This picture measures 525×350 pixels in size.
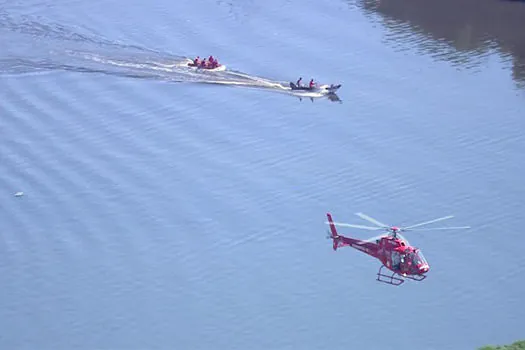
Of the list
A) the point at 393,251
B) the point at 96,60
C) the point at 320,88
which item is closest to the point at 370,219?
the point at 393,251

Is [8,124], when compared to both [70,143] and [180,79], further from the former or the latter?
[180,79]

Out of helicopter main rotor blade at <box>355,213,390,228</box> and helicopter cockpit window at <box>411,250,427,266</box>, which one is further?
helicopter main rotor blade at <box>355,213,390,228</box>

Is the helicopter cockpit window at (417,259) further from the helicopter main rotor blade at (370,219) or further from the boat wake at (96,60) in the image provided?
the boat wake at (96,60)

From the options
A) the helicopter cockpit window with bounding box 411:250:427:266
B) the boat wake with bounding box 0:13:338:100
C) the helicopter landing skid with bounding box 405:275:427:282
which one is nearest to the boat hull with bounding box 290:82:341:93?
the boat wake with bounding box 0:13:338:100

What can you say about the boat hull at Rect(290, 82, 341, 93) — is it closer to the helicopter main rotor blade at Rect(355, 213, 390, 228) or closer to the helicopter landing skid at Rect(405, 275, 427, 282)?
the helicopter main rotor blade at Rect(355, 213, 390, 228)

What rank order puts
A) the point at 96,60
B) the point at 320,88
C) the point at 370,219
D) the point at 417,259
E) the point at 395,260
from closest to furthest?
the point at 417,259, the point at 370,219, the point at 395,260, the point at 320,88, the point at 96,60

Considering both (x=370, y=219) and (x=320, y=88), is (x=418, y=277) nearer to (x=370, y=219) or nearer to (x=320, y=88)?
(x=370, y=219)

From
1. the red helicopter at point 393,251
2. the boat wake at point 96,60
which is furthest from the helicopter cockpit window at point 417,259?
the boat wake at point 96,60
